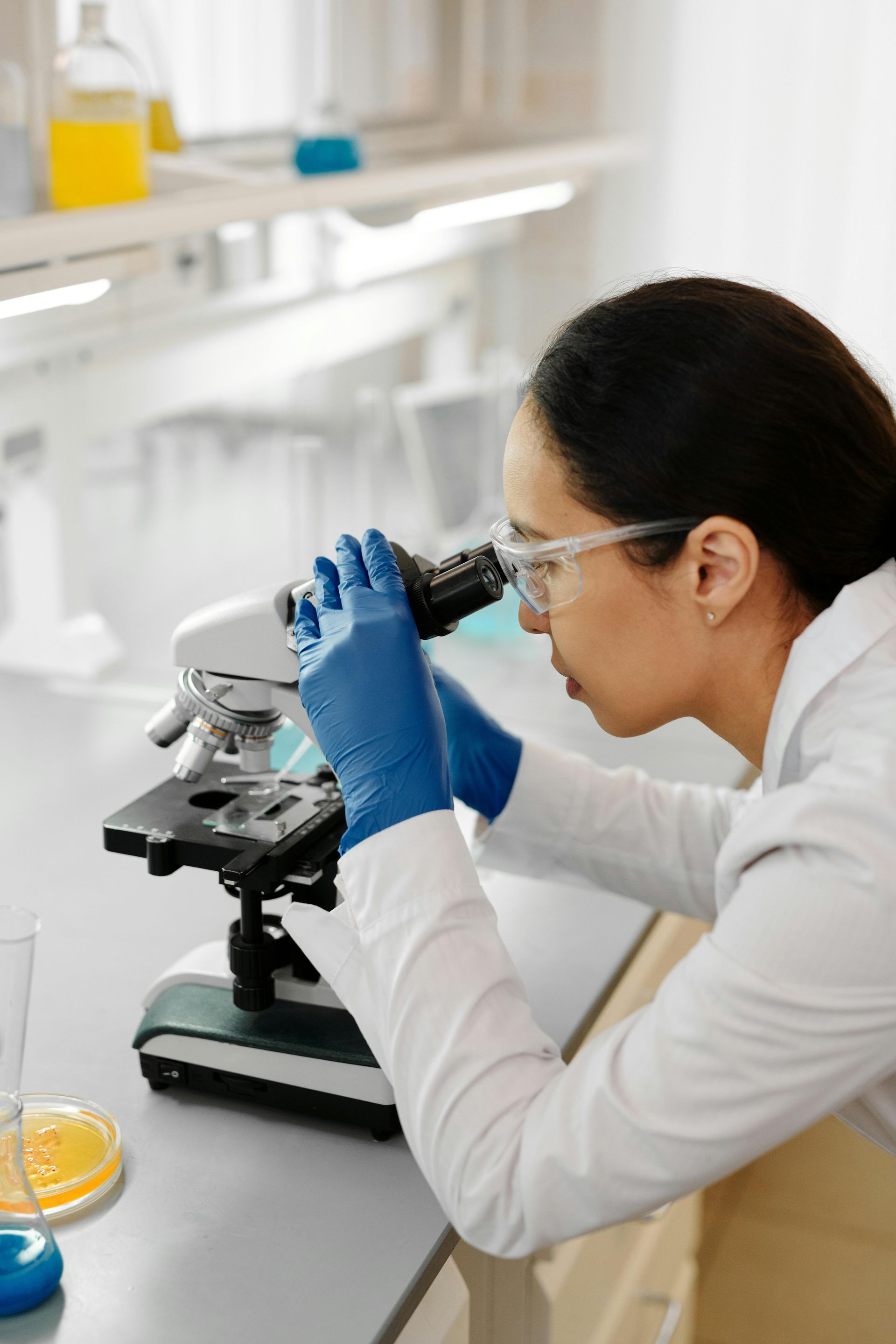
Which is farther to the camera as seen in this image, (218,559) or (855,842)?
(218,559)

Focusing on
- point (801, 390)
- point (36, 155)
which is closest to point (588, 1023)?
point (801, 390)

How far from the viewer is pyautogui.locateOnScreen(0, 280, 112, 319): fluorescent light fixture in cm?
133

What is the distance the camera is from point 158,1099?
1.16 m

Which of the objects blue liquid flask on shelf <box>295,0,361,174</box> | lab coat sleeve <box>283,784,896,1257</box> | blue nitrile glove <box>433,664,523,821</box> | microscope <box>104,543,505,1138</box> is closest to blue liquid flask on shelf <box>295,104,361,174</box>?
blue liquid flask on shelf <box>295,0,361,174</box>

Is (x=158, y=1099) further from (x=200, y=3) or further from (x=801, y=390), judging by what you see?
(x=200, y=3)

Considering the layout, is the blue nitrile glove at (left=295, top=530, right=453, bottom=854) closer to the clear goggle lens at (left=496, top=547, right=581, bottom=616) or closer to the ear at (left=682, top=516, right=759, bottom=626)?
the clear goggle lens at (left=496, top=547, right=581, bottom=616)

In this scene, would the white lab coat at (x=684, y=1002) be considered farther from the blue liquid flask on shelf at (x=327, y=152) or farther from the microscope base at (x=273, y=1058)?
the blue liquid flask on shelf at (x=327, y=152)

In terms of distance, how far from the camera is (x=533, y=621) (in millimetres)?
1146

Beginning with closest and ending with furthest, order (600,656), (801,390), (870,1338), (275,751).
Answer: (801,390), (600,656), (275,751), (870,1338)

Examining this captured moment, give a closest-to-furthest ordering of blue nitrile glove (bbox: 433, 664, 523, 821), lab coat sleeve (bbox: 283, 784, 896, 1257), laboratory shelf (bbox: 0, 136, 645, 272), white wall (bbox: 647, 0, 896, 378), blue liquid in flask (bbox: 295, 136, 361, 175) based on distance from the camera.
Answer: lab coat sleeve (bbox: 283, 784, 896, 1257)
laboratory shelf (bbox: 0, 136, 645, 272)
blue nitrile glove (bbox: 433, 664, 523, 821)
blue liquid in flask (bbox: 295, 136, 361, 175)
white wall (bbox: 647, 0, 896, 378)

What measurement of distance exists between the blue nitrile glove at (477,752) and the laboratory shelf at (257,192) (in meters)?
0.55

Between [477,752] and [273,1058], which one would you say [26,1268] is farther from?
[477,752]

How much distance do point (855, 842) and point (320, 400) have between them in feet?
5.62

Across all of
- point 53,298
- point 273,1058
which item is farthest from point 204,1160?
point 53,298
